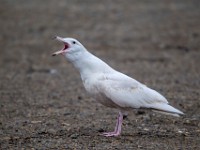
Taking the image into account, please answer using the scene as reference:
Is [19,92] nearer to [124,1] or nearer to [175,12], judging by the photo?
[175,12]

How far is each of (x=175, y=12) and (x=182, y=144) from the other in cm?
1449

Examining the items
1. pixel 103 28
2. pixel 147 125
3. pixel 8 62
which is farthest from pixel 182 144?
pixel 103 28

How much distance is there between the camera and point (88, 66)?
8.37 m

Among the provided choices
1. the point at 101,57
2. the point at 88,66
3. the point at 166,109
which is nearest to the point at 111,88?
the point at 88,66

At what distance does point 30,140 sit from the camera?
803cm

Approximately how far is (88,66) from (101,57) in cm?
778

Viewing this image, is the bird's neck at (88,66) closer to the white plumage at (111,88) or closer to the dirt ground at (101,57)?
the white plumage at (111,88)

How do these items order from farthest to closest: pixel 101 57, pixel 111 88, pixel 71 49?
pixel 101 57 < pixel 71 49 < pixel 111 88

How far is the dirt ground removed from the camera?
328 inches

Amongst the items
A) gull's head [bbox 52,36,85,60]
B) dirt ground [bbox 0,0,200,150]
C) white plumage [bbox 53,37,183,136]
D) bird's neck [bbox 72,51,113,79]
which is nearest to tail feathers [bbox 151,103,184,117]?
white plumage [bbox 53,37,183,136]

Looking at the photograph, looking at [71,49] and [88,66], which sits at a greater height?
[71,49]

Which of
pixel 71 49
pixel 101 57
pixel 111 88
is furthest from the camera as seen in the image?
pixel 101 57

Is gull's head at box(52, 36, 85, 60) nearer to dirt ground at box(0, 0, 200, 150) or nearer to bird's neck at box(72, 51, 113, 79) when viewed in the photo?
bird's neck at box(72, 51, 113, 79)

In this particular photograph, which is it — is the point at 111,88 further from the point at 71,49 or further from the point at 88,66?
the point at 71,49
